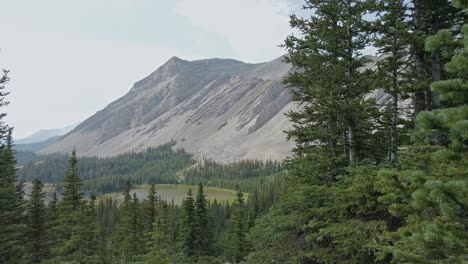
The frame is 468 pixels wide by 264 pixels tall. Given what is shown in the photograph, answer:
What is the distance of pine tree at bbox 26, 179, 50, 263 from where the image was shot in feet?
102

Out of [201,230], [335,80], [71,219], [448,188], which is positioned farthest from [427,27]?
[201,230]

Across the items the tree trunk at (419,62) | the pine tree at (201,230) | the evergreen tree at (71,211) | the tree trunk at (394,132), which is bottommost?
the pine tree at (201,230)

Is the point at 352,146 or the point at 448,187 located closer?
the point at 448,187

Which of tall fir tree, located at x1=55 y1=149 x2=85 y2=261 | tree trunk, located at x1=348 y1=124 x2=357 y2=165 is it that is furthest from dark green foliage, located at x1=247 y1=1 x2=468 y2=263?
tall fir tree, located at x1=55 y1=149 x2=85 y2=261

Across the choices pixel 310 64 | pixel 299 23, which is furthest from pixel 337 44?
pixel 299 23

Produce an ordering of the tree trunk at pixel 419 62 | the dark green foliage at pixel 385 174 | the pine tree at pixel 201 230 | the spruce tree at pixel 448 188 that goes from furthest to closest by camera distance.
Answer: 1. the pine tree at pixel 201 230
2. the tree trunk at pixel 419 62
3. the dark green foliage at pixel 385 174
4. the spruce tree at pixel 448 188

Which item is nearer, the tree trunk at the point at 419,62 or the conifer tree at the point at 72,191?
the tree trunk at the point at 419,62

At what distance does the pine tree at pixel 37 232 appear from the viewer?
30997 millimetres

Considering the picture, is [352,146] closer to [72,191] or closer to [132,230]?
[72,191]

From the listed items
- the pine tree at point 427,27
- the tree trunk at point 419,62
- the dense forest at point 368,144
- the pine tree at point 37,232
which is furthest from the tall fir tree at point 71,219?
the pine tree at point 427,27

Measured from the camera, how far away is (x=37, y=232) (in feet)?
104

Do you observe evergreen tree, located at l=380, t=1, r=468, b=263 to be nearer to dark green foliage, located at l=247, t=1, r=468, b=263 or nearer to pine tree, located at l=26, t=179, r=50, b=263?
dark green foliage, located at l=247, t=1, r=468, b=263

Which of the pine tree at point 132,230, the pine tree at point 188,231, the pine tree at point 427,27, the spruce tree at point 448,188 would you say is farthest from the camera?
the pine tree at point 188,231

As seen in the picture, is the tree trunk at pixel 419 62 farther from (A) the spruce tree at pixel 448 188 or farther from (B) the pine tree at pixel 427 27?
(A) the spruce tree at pixel 448 188
